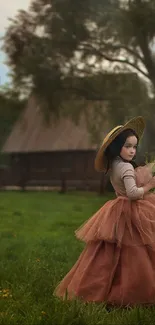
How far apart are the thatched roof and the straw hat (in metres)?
28.5

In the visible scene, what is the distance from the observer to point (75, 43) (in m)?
28.0

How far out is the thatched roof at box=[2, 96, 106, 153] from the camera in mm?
36781

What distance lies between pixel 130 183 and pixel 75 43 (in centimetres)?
2353

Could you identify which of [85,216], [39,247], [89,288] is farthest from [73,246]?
[85,216]

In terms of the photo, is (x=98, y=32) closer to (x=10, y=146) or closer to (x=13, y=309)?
(x=10, y=146)

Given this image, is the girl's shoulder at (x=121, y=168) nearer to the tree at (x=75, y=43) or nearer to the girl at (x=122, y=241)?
the girl at (x=122, y=241)

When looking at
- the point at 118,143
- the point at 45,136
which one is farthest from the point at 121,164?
the point at 45,136

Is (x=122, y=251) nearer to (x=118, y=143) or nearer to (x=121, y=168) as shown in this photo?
(x=121, y=168)

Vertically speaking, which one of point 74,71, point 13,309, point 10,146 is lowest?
point 13,309

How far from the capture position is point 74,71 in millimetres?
28594

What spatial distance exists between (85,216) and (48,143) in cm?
2440

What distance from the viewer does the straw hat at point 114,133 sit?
531 cm

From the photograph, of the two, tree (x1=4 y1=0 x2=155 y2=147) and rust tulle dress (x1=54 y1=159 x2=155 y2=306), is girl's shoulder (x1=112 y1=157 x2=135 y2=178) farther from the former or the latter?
tree (x1=4 y1=0 x2=155 y2=147)

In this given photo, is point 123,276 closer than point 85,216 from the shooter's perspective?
Yes
